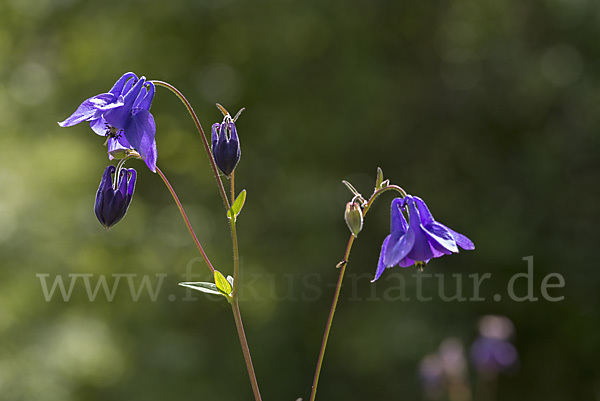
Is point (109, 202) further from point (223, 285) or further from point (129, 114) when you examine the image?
point (223, 285)

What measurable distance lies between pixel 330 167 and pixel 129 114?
4.50 meters

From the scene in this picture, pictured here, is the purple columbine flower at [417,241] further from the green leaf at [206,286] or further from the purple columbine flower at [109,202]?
the purple columbine flower at [109,202]

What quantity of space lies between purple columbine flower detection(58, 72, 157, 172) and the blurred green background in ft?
12.8

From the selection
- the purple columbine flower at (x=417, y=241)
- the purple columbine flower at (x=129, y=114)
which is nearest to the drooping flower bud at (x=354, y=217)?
the purple columbine flower at (x=417, y=241)

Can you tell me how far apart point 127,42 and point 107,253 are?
1.94 meters

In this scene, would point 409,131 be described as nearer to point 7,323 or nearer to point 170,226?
point 170,226

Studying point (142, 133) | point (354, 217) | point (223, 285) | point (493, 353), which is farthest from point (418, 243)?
point (493, 353)

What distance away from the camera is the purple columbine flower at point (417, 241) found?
1.76 meters

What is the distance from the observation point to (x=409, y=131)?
627cm

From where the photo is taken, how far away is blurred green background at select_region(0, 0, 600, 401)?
582 centimetres

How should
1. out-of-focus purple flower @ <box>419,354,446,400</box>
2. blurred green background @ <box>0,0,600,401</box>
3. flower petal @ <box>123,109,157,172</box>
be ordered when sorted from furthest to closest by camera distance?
blurred green background @ <box>0,0,600,401</box> → out-of-focus purple flower @ <box>419,354,446,400</box> → flower petal @ <box>123,109,157,172</box>

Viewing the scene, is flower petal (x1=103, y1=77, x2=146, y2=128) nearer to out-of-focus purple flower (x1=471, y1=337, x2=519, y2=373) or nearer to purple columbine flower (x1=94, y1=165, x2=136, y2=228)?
purple columbine flower (x1=94, y1=165, x2=136, y2=228)

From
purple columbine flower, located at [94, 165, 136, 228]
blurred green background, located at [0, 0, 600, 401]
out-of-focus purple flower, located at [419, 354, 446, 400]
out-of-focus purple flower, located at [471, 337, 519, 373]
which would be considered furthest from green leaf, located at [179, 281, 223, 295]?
blurred green background, located at [0, 0, 600, 401]

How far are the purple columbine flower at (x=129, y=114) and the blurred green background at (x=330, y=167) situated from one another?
3.89m
